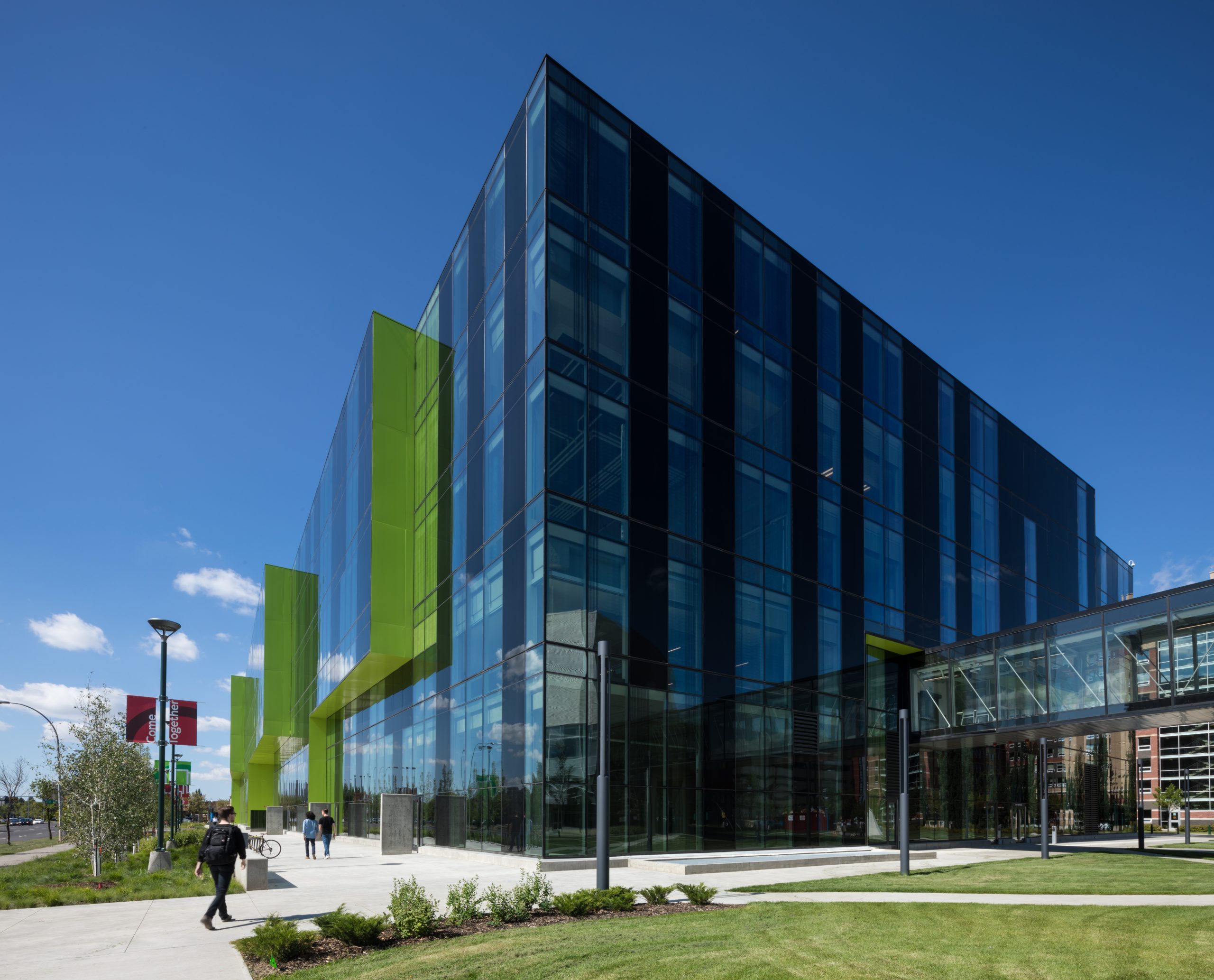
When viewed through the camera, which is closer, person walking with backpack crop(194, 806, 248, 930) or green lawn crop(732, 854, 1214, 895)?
person walking with backpack crop(194, 806, 248, 930)

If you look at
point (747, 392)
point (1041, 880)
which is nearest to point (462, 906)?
point (1041, 880)

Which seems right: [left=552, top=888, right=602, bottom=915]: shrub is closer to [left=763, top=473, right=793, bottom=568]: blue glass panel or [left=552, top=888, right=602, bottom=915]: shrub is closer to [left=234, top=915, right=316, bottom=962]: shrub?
[left=234, top=915, right=316, bottom=962]: shrub

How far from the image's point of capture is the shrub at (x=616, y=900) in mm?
14703

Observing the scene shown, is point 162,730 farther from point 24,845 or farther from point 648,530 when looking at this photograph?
point 24,845

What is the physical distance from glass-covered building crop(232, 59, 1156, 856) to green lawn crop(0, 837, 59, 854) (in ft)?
75.4

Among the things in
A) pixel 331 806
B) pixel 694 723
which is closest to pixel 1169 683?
pixel 694 723

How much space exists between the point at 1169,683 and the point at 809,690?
10832 millimetres

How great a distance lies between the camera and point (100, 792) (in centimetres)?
2959

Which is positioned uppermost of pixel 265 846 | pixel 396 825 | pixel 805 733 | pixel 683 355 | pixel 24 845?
pixel 683 355

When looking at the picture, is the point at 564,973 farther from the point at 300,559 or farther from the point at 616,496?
the point at 300,559

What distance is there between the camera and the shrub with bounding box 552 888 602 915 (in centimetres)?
1427

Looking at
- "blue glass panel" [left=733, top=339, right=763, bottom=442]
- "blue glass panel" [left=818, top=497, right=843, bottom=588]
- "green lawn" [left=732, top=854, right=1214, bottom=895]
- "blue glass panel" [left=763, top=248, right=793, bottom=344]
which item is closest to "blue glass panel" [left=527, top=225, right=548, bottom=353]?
A: "blue glass panel" [left=733, top=339, right=763, bottom=442]

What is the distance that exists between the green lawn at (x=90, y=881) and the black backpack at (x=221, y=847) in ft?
16.8

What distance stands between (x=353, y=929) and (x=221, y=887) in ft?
11.6
